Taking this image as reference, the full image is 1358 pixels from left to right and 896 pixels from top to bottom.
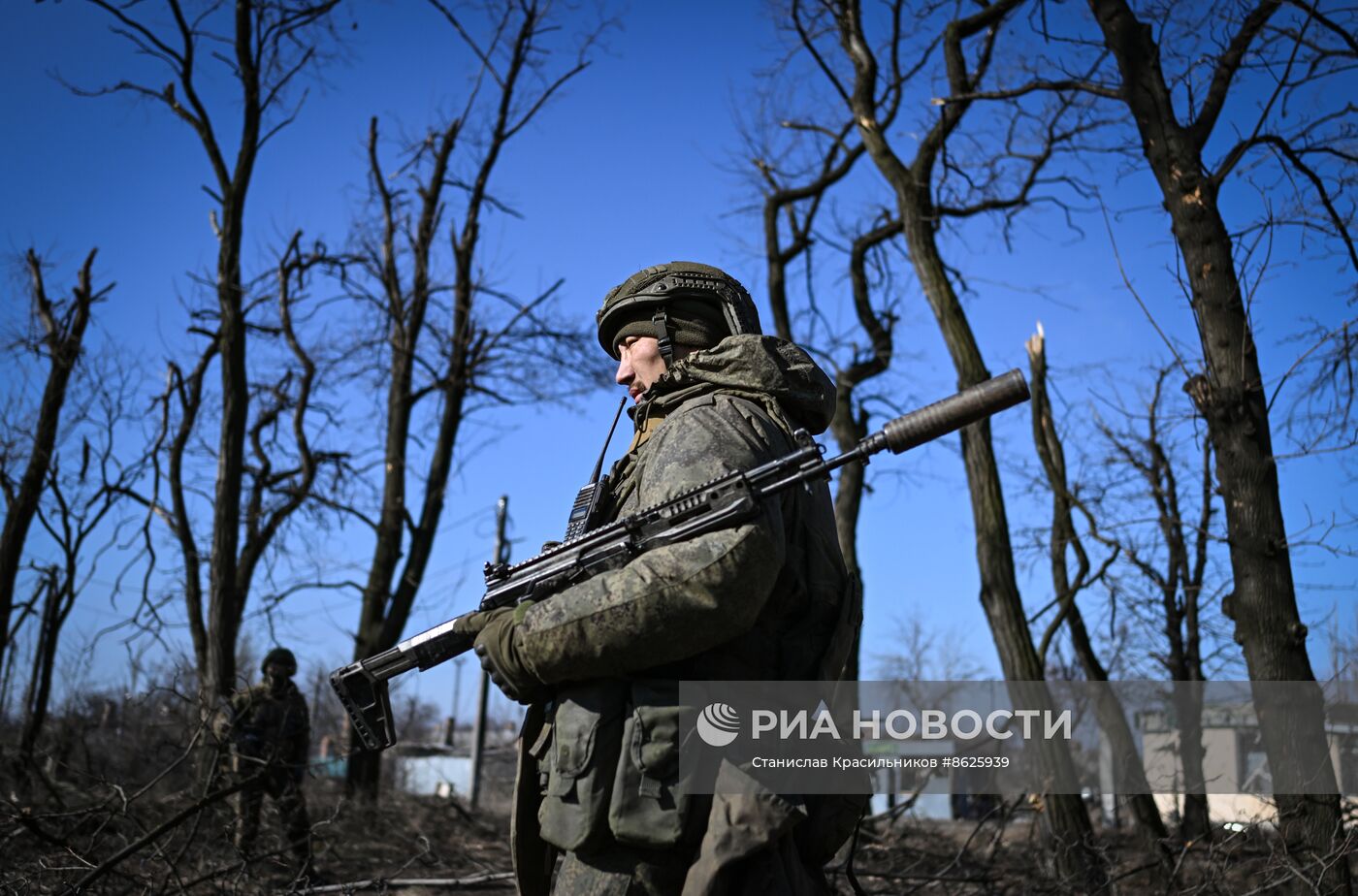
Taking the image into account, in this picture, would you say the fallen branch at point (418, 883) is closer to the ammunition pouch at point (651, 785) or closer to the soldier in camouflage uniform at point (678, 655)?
the soldier in camouflage uniform at point (678, 655)

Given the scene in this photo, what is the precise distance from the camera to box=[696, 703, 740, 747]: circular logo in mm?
2861

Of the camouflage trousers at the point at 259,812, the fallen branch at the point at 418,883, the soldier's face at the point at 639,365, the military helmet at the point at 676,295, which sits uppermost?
the military helmet at the point at 676,295

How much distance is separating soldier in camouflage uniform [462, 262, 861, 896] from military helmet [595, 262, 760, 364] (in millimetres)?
189

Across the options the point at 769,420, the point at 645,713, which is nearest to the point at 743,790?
the point at 645,713

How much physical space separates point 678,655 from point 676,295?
1.27m

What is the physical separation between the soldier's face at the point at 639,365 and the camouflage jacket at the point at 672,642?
1.23 feet

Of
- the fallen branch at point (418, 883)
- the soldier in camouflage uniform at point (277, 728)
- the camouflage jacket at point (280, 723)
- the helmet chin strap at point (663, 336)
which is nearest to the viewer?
the helmet chin strap at point (663, 336)

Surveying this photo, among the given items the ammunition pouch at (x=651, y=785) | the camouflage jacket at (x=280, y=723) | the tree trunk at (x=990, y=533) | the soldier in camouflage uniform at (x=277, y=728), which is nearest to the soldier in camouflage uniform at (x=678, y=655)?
the ammunition pouch at (x=651, y=785)

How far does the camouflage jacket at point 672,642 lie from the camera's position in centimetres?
279

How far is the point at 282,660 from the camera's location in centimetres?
1158

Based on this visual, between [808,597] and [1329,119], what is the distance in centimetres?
614

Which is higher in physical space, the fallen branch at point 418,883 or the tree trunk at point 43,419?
the tree trunk at point 43,419

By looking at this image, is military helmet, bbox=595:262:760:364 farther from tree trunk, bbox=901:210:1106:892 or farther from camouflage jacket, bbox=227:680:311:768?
camouflage jacket, bbox=227:680:311:768

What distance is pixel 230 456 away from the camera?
1145 cm
